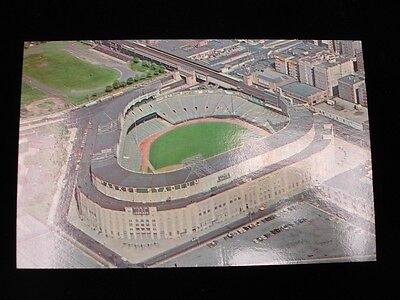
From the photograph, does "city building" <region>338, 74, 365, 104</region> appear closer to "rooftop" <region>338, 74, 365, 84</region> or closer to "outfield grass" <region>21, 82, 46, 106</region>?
"rooftop" <region>338, 74, 365, 84</region>

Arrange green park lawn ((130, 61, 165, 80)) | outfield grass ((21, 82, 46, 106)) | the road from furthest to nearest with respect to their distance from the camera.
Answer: green park lawn ((130, 61, 165, 80))
outfield grass ((21, 82, 46, 106))
the road

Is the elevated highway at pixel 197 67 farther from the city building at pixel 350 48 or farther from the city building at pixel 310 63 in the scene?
the city building at pixel 350 48

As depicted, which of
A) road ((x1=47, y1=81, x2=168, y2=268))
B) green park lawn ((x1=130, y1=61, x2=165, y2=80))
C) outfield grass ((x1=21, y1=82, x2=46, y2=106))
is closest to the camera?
road ((x1=47, y1=81, x2=168, y2=268))

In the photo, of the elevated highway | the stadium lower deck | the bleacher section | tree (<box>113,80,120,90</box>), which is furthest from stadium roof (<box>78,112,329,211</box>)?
tree (<box>113,80,120,90</box>)

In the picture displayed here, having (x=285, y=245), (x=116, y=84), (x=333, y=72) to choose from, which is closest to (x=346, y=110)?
(x=333, y=72)
